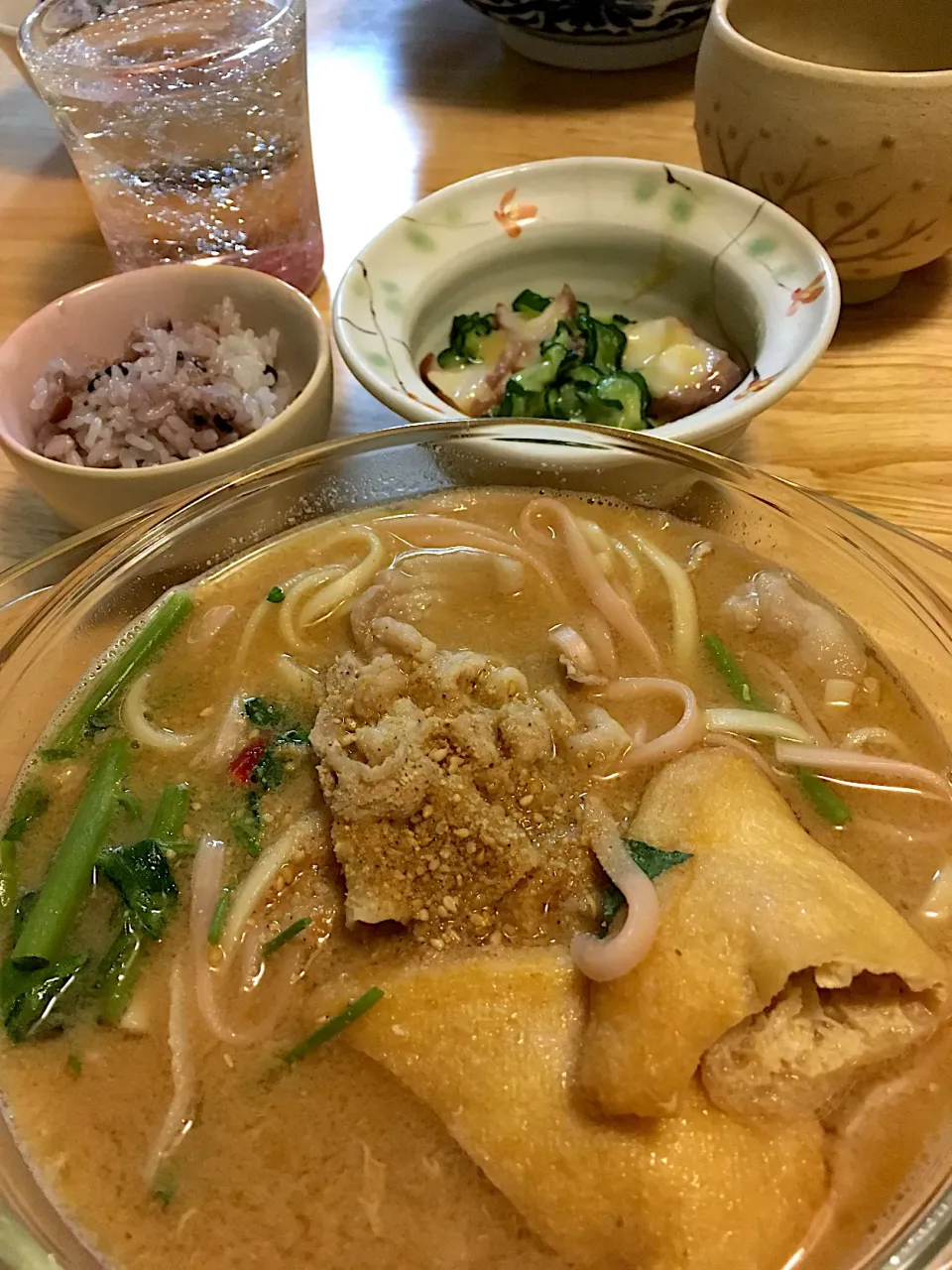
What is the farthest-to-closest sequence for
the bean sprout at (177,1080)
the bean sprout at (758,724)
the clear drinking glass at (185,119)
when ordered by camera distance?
the clear drinking glass at (185,119) → the bean sprout at (758,724) → the bean sprout at (177,1080)

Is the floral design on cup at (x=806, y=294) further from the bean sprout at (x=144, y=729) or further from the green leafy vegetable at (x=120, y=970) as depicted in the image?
the green leafy vegetable at (x=120, y=970)

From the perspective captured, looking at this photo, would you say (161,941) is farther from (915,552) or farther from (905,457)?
(905,457)

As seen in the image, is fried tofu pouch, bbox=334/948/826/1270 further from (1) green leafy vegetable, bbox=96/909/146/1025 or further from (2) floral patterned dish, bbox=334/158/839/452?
(2) floral patterned dish, bbox=334/158/839/452

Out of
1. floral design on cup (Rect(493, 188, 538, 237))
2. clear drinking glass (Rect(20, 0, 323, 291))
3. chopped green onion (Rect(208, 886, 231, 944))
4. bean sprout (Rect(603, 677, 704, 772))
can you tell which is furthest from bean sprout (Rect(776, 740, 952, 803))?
clear drinking glass (Rect(20, 0, 323, 291))

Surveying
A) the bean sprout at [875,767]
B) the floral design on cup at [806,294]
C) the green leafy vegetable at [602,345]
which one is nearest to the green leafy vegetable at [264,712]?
the bean sprout at [875,767]

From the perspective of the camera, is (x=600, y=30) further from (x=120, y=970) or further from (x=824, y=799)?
(x=120, y=970)

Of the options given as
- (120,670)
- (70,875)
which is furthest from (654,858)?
(120,670)
